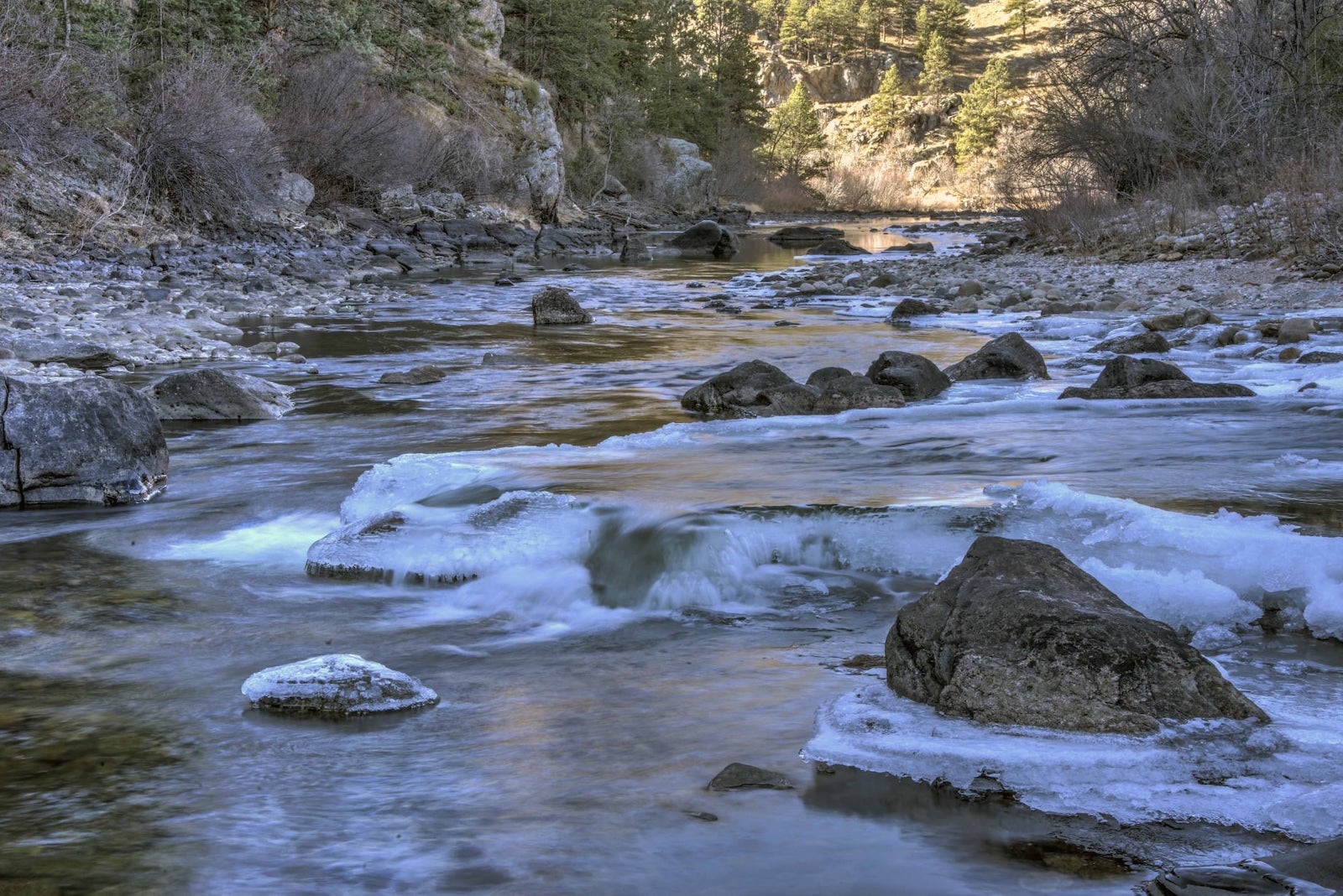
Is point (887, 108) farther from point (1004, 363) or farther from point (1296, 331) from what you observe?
point (1004, 363)

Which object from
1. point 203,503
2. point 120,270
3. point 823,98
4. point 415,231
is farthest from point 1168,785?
point 823,98

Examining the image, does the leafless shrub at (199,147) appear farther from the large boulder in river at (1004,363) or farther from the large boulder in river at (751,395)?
the large boulder in river at (1004,363)

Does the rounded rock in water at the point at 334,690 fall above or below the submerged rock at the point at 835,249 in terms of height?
below

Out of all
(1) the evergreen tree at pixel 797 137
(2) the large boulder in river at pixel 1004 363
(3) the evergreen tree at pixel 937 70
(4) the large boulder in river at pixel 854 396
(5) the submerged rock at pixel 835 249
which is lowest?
(4) the large boulder in river at pixel 854 396

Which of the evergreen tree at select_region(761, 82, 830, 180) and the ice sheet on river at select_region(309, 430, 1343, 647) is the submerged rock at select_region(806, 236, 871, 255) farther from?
the evergreen tree at select_region(761, 82, 830, 180)

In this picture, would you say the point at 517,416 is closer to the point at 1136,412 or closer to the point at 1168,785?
the point at 1136,412

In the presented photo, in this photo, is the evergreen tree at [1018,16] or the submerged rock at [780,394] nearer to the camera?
the submerged rock at [780,394]

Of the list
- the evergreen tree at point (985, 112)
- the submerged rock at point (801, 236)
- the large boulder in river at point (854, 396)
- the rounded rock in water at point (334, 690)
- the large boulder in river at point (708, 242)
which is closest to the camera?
the rounded rock in water at point (334, 690)

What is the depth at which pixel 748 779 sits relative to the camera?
9.28 feet

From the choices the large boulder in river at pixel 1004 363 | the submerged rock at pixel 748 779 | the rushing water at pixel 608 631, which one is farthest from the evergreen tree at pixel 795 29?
the submerged rock at pixel 748 779

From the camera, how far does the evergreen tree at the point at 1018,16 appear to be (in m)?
100

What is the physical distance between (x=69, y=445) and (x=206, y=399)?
7.48ft

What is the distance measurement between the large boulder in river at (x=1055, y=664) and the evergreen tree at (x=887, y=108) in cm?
8825

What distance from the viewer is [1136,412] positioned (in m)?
7.56
